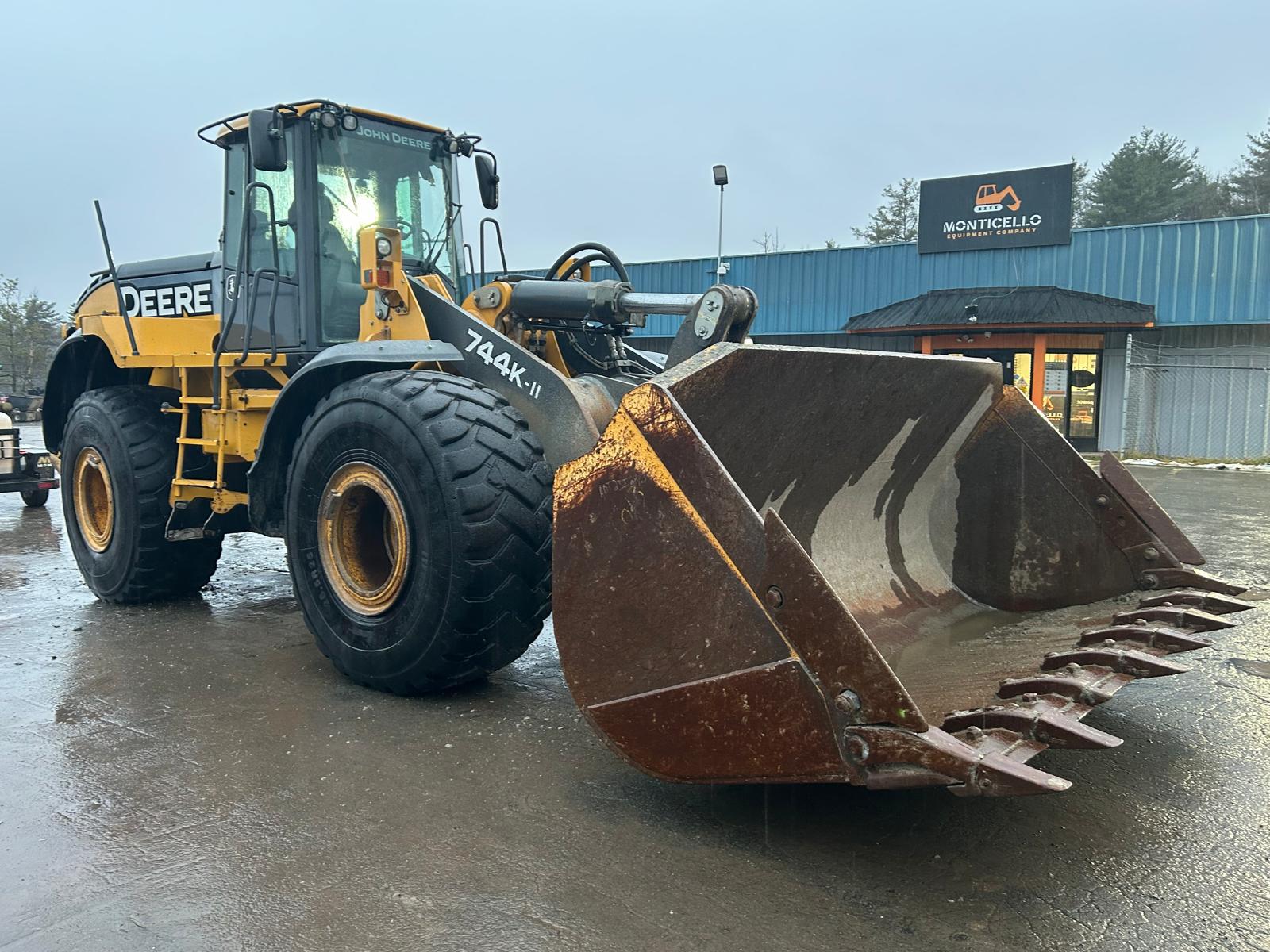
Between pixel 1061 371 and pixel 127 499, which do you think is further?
pixel 1061 371

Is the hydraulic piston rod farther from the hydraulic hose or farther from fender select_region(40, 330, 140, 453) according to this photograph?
fender select_region(40, 330, 140, 453)

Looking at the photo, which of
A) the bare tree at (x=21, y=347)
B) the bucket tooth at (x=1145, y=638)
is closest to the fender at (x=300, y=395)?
the bucket tooth at (x=1145, y=638)

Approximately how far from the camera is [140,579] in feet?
20.6

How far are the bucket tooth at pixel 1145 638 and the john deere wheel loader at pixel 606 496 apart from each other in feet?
0.04

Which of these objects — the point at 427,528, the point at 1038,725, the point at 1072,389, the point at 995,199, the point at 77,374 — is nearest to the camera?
the point at 1038,725

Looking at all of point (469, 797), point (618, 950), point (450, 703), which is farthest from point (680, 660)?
point (450, 703)

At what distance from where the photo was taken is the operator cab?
548cm

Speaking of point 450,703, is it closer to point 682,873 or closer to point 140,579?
point 682,873

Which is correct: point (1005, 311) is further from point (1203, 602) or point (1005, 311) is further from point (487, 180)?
point (1203, 602)

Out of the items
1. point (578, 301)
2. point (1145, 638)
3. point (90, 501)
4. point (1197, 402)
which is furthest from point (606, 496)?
point (1197, 402)

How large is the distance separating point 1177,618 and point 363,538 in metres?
3.43

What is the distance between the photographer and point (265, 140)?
4.91 m

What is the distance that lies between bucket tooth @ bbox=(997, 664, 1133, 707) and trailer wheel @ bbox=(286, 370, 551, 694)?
187cm

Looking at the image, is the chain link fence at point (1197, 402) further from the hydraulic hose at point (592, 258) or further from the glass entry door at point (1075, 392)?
the hydraulic hose at point (592, 258)
